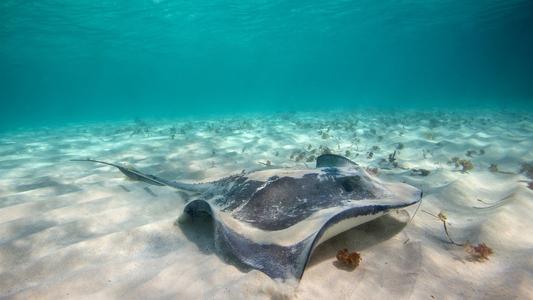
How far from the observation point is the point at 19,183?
6027 mm

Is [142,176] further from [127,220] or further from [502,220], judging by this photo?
[502,220]

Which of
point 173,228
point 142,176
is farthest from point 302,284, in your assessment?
point 142,176

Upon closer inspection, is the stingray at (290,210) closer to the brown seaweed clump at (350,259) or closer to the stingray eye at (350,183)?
the stingray eye at (350,183)

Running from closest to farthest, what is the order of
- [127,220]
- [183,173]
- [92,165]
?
[127,220] → [183,173] → [92,165]

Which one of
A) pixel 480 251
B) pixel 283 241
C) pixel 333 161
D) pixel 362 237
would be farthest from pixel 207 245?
pixel 480 251

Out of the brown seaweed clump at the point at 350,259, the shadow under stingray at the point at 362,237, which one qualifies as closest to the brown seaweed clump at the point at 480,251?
the shadow under stingray at the point at 362,237

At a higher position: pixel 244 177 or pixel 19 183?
pixel 244 177

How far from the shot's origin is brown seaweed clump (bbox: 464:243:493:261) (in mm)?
2822

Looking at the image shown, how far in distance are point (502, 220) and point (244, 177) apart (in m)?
3.18

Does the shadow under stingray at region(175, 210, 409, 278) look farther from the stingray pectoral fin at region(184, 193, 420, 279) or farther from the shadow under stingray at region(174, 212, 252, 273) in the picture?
the stingray pectoral fin at region(184, 193, 420, 279)

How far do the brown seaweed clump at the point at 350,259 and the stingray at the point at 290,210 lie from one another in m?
0.34

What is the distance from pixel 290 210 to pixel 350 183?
0.75 metres

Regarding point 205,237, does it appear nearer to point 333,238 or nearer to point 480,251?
point 333,238

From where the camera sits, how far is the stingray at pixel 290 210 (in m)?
2.26
